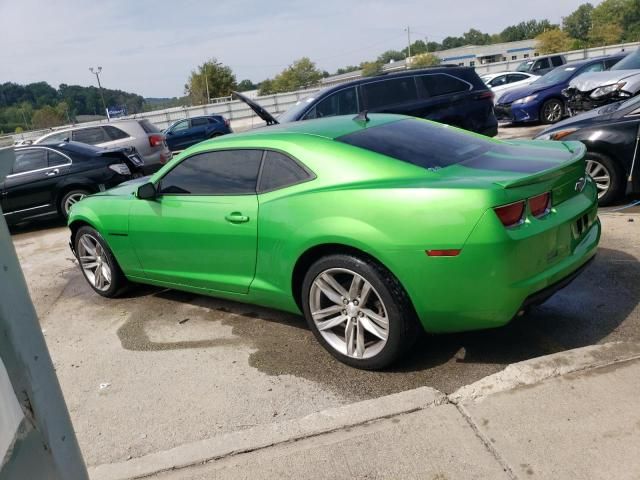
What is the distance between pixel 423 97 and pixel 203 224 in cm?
639

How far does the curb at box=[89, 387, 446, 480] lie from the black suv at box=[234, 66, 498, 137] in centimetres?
670

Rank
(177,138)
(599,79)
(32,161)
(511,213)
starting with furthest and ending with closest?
1. (177,138)
2. (599,79)
3. (32,161)
4. (511,213)

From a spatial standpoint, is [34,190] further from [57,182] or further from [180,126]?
[180,126]

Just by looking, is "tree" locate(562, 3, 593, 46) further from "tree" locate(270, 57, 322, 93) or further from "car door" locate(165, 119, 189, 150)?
"car door" locate(165, 119, 189, 150)

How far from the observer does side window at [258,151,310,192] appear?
3.64m

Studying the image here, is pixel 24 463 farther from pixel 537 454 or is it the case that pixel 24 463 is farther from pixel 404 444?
pixel 537 454

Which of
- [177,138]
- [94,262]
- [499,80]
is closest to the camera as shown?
[94,262]

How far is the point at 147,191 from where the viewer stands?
446 centimetres

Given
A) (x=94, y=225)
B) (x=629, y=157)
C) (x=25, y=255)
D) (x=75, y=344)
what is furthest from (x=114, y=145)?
(x=629, y=157)

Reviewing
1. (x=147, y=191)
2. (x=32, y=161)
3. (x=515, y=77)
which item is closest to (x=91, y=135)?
(x=32, y=161)

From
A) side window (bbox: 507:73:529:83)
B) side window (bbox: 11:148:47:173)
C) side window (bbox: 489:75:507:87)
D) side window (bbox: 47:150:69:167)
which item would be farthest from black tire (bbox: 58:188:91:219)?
side window (bbox: 507:73:529:83)

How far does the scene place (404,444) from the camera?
2.61 m

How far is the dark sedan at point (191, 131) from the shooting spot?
72.8ft

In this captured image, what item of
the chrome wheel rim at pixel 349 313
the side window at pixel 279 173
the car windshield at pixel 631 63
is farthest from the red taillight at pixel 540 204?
the car windshield at pixel 631 63
